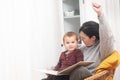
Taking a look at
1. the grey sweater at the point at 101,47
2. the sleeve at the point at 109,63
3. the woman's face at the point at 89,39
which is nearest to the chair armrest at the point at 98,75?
the sleeve at the point at 109,63

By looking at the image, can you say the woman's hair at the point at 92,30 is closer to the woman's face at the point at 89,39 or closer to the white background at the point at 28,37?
the woman's face at the point at 89,39

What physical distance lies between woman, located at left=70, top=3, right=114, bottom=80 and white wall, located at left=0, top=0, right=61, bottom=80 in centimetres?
93

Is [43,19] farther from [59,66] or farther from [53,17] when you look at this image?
[59,66]

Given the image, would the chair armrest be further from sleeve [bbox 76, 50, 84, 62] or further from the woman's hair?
the woman's hair

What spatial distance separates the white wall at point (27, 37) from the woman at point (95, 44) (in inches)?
36.5

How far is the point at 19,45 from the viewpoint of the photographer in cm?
287

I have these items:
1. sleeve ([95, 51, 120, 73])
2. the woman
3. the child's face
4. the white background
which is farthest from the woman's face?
the white background

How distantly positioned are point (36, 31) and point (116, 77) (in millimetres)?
1126

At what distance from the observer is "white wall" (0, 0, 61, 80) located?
275 centimetres

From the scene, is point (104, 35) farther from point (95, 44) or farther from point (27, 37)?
point (27, 37)

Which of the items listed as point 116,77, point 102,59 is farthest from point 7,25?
point 116,77

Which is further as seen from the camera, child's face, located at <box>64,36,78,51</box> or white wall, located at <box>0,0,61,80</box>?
white wall, located at <box>0,0,61,80</box>

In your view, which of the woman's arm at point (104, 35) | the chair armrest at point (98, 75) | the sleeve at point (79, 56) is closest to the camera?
the chair armrest at point (98, 75)

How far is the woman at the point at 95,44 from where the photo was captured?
1824 millimetres
